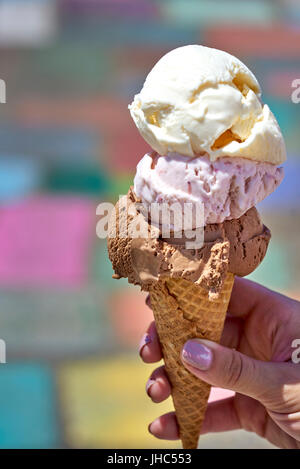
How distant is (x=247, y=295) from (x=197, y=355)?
1.65 feet

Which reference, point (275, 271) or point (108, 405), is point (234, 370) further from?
point (275, 271)

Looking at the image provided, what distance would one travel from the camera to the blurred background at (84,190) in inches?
97.8

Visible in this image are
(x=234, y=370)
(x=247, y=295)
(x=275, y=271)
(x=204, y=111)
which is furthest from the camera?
(x=275, y=271)

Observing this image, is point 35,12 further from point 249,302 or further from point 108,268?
point 249,302

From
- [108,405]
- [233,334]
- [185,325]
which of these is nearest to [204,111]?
[185,325]

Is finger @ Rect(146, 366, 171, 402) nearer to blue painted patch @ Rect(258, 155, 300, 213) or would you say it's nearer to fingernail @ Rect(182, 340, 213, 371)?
fingernail @ Rect(182, 340, 213, 371)

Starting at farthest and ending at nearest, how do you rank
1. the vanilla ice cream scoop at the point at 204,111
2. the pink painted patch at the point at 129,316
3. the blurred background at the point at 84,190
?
the pink painted patch at the point at 129,316, the blurred background at the point at 84,190, the vanilla ice cream scoop at the point at 204,111

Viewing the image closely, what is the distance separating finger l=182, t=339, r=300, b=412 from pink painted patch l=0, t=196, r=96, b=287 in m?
2.30

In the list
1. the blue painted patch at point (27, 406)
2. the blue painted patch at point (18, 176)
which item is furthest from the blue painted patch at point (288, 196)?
the blue painted patch at point (27, 406)

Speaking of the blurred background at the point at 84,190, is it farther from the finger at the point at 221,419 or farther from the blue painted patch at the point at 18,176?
the finger at the point at 221,419

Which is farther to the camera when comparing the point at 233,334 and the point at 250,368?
the point at 233,334

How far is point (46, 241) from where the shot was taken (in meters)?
4.09

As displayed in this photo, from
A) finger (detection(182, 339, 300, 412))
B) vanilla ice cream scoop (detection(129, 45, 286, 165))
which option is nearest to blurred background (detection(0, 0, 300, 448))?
finger (detection(182, 339, 300, 412))

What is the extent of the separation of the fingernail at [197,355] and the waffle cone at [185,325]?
57mm
